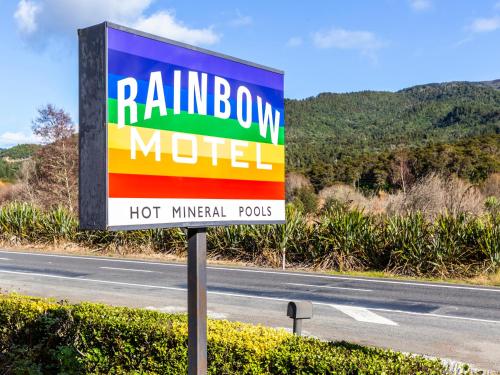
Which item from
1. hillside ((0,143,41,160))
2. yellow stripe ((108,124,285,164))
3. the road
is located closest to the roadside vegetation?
the road

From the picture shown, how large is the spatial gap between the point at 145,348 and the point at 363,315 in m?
6.06

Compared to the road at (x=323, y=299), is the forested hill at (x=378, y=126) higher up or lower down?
higher up

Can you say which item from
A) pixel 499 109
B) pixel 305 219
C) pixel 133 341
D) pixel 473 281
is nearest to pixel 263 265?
pixel 305 219

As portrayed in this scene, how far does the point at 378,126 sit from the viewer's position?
8712 centimetres

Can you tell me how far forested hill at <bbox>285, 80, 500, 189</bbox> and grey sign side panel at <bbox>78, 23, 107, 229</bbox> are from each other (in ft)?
145

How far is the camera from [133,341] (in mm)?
5395

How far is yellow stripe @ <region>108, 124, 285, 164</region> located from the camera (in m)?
2.87

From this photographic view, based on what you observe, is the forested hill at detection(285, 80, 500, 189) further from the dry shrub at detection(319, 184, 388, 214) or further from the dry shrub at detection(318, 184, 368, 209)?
the dry shrub at detection(319, 184, 388, 214)

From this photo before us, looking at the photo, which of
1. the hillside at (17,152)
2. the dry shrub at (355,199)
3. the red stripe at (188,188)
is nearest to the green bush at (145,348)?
the red stripe at (188,188)

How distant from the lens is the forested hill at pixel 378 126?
52875mm

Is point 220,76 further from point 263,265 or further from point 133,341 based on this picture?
point 263,265

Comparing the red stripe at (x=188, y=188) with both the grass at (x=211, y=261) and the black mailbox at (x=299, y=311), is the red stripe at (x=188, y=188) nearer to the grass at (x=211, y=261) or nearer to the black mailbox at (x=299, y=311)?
the black mailbox at (x=299, y=311)

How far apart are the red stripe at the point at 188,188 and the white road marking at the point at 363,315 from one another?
6622 millimetres

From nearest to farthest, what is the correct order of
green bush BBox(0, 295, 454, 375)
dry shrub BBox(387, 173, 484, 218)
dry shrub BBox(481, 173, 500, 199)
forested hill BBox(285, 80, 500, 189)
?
green bush BBox(0, 295, 454, 375) → dry shrub BBox(387, 173, 484, 218) → dry shrub BBox(481, 173, 500, 199) → forested hill BBox(285, 80, 500, 189)
